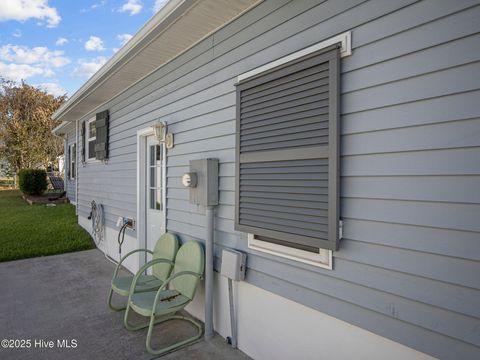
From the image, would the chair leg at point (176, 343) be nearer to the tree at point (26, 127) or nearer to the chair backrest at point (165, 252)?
the chair backrest at point (165, 252)

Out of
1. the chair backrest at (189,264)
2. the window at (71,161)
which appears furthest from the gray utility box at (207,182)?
the window at (71,161)

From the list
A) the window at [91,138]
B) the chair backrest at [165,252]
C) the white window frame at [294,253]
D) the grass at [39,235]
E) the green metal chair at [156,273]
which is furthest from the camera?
the window at [91,138]

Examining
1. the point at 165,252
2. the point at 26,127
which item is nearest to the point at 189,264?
the point at 165,252

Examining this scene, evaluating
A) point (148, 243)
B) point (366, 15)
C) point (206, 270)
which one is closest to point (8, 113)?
point (148, 243)

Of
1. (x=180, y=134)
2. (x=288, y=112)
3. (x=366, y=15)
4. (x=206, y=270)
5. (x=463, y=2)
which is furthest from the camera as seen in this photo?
(x=180, y=134)

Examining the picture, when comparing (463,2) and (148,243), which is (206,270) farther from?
(463,2)

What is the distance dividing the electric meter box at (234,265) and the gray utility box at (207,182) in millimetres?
519

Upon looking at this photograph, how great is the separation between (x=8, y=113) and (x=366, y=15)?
72.3 ft

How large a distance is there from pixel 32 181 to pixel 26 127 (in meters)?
6.05

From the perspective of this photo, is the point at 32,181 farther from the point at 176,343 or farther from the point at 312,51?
the point at 312,51

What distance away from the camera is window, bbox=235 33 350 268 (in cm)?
182

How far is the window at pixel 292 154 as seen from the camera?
5.97 feet

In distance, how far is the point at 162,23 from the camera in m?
2.91

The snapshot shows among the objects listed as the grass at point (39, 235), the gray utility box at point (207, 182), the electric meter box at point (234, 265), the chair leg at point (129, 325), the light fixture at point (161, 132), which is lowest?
the chair leg at point (129, 325)
